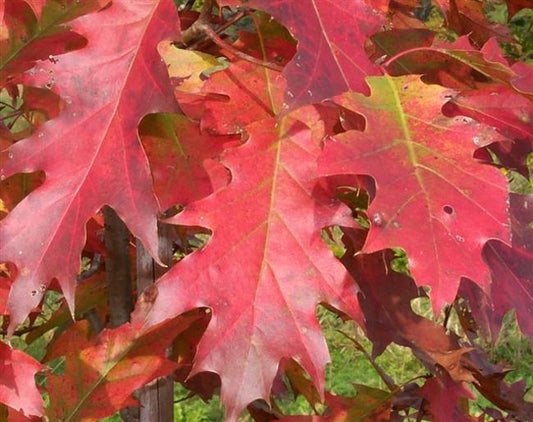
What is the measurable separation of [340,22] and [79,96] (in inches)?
8.7

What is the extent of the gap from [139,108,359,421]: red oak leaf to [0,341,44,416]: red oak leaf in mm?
167

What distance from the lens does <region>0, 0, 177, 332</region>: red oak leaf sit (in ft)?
2.15

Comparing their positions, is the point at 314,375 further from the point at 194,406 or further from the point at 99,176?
the point at 194,406

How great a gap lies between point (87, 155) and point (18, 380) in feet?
0.82

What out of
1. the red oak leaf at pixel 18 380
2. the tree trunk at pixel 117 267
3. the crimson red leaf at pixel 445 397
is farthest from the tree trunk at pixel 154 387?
the crimson red leaf at pixel 445 397

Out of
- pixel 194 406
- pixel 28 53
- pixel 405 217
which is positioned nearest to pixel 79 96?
pixel 28 53

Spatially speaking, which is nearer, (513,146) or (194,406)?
(513,146)

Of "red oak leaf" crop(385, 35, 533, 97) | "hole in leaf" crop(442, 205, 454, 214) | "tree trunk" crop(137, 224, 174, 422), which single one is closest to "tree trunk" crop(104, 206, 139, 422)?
"tree trunk" crop(137, 224, 174, 422)

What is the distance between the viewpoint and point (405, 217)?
629 mm

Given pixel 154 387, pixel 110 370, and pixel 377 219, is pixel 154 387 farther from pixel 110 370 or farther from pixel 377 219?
pixel 377 219

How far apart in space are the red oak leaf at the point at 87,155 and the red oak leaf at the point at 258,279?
6 centimetres

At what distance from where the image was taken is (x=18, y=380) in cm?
79

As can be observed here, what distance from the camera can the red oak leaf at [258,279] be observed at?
68 centimetres

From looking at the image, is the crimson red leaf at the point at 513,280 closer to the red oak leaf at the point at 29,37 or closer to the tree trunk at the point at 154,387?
the tree trunk at the point at 154,387
